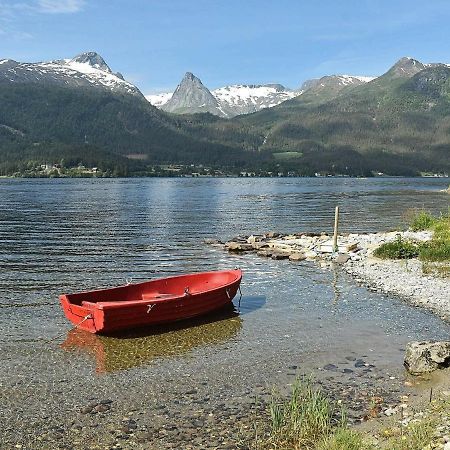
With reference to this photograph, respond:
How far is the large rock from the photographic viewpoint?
15.8 metres

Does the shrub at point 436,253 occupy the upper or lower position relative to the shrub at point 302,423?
upper

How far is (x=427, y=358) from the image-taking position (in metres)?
16.0

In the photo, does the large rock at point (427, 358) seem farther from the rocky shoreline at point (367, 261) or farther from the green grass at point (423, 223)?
the green grass at point (423, 223)

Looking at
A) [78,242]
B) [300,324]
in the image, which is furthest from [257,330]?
[78,242]

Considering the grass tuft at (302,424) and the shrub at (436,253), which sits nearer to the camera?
the grass tuft at (302,424)

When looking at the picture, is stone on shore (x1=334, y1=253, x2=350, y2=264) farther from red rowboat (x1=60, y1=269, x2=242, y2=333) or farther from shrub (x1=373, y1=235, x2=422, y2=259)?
red rowboat (x1=60, y1=269, x2=242, y2=333)

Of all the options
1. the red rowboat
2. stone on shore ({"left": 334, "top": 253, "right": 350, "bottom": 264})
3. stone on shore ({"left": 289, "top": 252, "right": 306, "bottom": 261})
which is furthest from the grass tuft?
stone on shore ({"left": 289, "top": 252, "right": 306, "bottom": 261})

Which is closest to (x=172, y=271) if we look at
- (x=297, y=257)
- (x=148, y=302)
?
(x=297, y=257)

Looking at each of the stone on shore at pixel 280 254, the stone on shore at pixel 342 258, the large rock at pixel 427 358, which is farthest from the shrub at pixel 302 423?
the stone on shore at pixel 280 254

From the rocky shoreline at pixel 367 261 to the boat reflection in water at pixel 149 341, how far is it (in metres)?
9.60

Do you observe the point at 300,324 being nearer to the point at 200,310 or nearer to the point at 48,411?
the point at 200,310

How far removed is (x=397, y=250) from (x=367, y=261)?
2.26 metres

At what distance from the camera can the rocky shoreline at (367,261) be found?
2612 centimetres

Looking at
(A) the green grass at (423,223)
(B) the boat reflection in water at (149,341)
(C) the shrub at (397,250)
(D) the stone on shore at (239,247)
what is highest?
(A) the green grass at (423,223)
